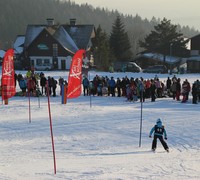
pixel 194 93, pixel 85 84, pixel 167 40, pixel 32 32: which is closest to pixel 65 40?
pixel 32 32

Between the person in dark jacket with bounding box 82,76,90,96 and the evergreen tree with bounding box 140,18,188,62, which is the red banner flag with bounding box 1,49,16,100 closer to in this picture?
the person in dark jacket with bounding box 82,76,90,96

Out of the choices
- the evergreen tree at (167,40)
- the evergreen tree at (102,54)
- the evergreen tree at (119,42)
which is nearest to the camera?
the evergreen tree at (102,54)

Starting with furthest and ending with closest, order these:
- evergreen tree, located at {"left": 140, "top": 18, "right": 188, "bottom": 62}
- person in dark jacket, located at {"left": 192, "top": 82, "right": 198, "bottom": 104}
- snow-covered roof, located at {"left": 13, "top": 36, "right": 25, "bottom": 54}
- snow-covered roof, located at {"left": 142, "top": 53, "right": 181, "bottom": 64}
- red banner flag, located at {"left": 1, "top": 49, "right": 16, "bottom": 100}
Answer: snow-covered roof, located at {"left": 13, "top": 36, "right": 25, "bottom": 54} → snow-covered roof, located at {"left": 142, "top": 53, "right": 181, "bottom": 64} → evergreen tree, located at {"left": 140, "top": 18, "right": 188, "bottom": 62} → person in dark jacket, located at {"left": 192, "top": 82, "right": 198, "bottom": 104} → red banner flag, located at {"left": 1, "top": 49, "right": 16, "bottom": 100}

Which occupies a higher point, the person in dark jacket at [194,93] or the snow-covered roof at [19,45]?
the snow-covered roof at [19,45]

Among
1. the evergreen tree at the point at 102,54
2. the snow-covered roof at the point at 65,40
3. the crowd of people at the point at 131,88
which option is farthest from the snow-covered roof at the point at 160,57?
the crowd of people at the point at 131,88

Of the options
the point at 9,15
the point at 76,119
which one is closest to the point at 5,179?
the point at 76,119

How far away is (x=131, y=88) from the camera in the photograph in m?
22.5

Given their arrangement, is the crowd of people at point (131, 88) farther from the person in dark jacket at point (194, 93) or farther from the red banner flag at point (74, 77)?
the red banner flag at point (74, 77)

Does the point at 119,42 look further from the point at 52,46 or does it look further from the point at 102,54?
the point at 52,46

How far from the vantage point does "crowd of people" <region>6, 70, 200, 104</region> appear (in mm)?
22500

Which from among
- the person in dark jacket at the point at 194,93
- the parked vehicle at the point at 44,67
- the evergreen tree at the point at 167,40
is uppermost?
the evergreen tree at the point at 167,40

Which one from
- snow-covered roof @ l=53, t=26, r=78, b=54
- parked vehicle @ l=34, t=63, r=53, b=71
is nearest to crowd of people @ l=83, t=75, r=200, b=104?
parked vehicle @ l=34, t=63, r=53, b=71

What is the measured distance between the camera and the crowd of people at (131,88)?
22500 mm

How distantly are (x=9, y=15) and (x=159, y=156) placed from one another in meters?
177
